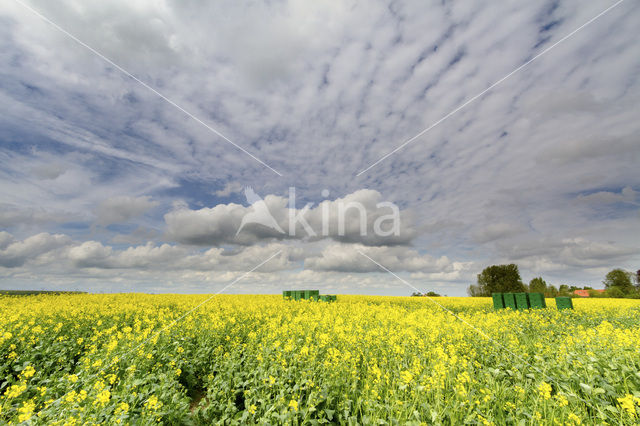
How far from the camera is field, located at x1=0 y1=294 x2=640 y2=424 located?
4508 mm

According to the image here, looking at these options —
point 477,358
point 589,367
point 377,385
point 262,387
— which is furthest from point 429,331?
point 262,387

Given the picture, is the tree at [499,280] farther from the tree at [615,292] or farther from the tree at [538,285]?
the tree at [615,292]

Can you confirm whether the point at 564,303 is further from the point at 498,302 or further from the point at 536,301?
the point at 498,302

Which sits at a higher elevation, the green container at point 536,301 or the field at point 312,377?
the green container at point 536,301

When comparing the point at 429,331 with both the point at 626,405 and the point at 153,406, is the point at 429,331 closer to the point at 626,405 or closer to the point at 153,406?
the point at 626,405

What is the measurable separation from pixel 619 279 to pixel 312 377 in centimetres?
8510

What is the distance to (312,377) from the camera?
567 centimetres

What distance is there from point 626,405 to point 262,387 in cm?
556

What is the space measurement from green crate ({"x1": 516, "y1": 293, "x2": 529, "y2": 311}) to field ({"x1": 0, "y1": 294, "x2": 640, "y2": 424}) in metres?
11.5

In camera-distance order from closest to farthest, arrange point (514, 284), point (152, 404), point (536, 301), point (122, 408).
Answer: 1. point (122, 408)
2. point (152, 404)
3. point (536, 301)
4. point (514, 284)

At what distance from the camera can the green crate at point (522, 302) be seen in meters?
19.6

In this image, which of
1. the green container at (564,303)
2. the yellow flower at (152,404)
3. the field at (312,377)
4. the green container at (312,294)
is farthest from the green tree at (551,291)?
the yellow flower at (152,404)

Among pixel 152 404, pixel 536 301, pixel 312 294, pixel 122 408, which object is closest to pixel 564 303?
pixel 536 301

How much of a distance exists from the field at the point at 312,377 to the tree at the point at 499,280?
2048 inches
